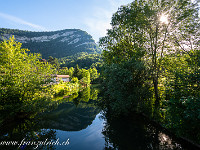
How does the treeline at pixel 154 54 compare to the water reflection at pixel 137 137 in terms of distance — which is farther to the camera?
the treeline at pixel 154 54

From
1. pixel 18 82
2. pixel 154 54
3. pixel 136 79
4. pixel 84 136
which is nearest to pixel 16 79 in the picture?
pixel 18 82

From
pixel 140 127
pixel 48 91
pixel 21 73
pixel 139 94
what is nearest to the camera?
pixel 140 127

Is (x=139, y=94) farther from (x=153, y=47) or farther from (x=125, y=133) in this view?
(x=153, y=47)

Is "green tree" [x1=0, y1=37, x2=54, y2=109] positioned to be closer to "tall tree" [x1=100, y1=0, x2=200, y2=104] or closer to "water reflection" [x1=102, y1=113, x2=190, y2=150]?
"water reflection" [x1=102, y1=113, x2=190, y2=150]

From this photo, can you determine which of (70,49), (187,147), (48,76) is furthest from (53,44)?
(187,147)

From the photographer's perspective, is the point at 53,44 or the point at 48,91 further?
the point at 53,44

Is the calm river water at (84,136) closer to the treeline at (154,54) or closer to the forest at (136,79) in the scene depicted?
the forest at (136,79)

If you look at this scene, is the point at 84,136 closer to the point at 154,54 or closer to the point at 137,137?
the point at 137,137

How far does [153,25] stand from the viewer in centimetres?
1012

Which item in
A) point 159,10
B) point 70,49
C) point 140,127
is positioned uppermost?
point 70,49

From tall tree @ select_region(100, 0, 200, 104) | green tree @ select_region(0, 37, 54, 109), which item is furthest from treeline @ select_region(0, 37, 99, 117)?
tall tree @ select_region(100, 0, 200, 104)

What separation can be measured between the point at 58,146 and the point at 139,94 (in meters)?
7.86

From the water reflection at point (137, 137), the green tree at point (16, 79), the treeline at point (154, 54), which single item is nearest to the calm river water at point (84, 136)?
the water reflection at point (137, 137)

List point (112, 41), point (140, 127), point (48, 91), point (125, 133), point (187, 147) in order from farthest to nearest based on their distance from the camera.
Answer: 1. point (112, 41)
2. point (48, 91)
3. point (140, 127)
4. point (125, 133)
5. point (187, 147)
